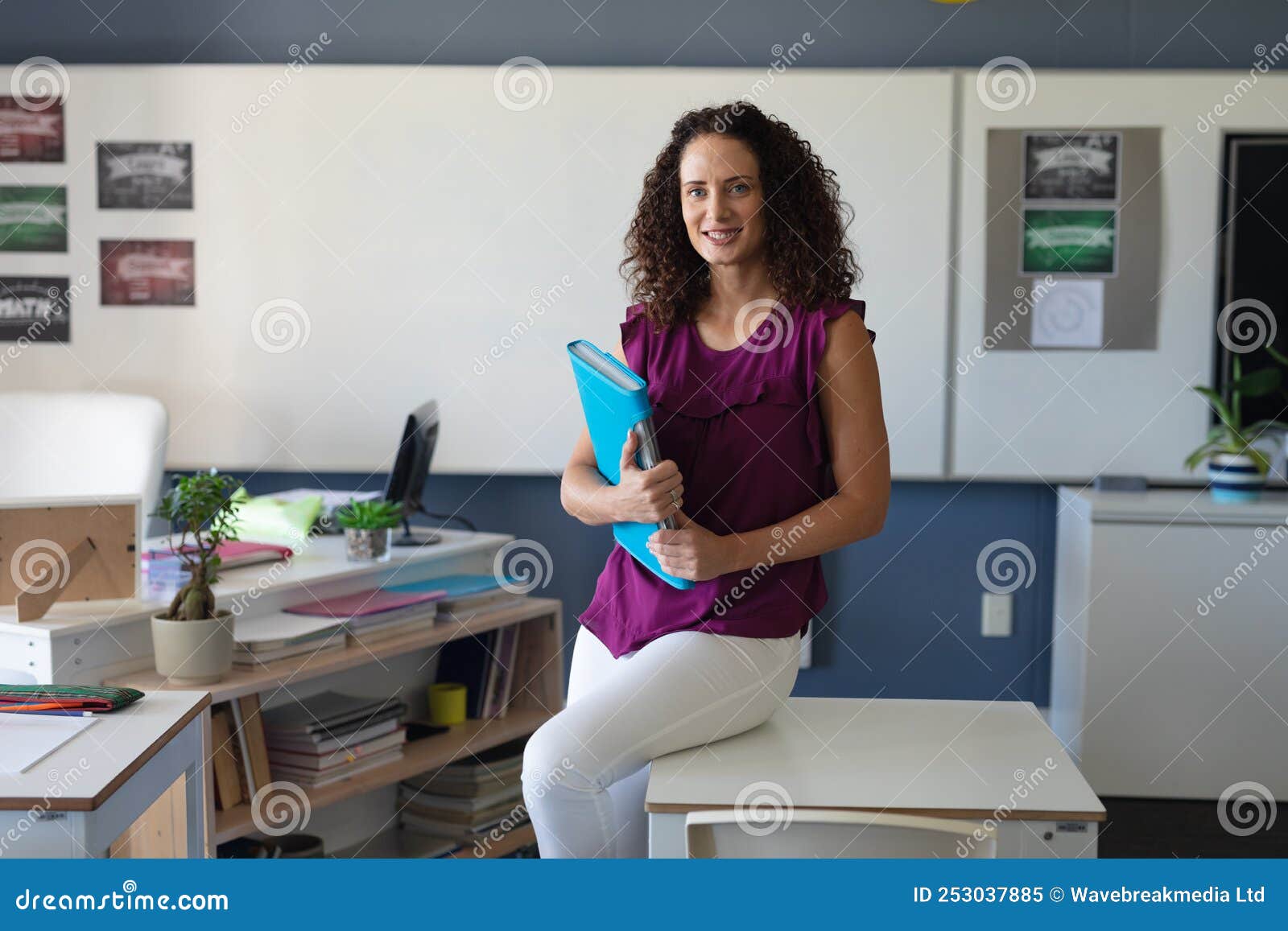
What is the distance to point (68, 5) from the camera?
3680mm

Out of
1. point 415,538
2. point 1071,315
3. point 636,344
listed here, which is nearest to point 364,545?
point 415,538

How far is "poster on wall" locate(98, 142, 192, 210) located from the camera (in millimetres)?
3623

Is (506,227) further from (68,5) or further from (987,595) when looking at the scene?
(987,595)

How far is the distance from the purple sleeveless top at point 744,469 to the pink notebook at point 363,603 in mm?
935

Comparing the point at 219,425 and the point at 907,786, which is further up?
the point at 219,425

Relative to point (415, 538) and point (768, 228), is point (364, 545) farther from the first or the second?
point (768, 228)

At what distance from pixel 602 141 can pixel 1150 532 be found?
5.85 feet

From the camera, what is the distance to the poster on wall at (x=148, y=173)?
3623mm

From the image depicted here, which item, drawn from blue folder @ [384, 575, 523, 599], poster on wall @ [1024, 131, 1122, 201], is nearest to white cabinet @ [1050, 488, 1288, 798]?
poster on wall @ [1024, 131, 1122, 201]

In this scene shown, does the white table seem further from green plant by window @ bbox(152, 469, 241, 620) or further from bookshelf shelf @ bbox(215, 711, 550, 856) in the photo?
bookshelf shelf @ bbox(215, 711, 550, 856)

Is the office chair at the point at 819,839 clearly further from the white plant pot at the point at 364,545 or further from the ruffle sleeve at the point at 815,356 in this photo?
the white plant pot at the point at 364,545
